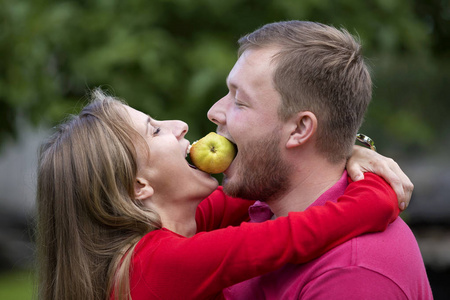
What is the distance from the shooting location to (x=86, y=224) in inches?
111

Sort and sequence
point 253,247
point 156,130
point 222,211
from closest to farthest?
point 253,247 < point 156,130 < point 222,211

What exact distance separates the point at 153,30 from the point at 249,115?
2894mm

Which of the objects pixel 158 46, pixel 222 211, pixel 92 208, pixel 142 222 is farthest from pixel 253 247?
pixel 158 46

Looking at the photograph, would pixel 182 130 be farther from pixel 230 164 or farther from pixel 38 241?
pixel 38 241

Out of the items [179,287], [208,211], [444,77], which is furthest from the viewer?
[444,77]

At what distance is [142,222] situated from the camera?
9.16 feet

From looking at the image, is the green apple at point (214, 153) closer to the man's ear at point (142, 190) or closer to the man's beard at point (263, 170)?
the man's beard at point (263, 170)

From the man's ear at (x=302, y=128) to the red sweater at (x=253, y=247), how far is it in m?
0.33

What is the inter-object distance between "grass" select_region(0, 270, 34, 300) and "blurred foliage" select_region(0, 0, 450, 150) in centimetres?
333

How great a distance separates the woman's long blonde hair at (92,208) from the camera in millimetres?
2771

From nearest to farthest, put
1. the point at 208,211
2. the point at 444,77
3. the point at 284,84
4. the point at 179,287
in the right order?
1. the point at 179,287
2. the point at 284,84
3. the point at 208,211
4. the point at 444,77

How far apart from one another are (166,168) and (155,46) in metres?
2.62

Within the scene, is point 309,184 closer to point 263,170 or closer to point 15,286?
point 263,170

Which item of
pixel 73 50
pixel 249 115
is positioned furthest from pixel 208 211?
pixel 73 50
